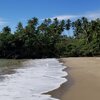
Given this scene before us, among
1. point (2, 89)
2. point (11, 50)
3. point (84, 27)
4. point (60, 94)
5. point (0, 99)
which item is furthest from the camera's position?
point (84, 27)

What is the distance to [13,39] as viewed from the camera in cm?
6538

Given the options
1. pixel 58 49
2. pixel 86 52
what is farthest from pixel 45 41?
pixel 86 52

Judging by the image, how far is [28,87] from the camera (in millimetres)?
14555

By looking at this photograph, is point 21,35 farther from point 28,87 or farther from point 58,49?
point 28,87

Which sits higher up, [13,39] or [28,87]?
[13,39]

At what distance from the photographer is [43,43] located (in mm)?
66875

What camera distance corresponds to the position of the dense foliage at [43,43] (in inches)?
2552

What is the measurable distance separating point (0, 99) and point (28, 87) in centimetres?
328

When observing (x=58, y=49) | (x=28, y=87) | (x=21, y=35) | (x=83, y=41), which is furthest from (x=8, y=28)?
(x=28, y=87)

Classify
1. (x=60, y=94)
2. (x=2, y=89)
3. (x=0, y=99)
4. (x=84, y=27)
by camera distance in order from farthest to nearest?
1. (x=84, y=27)
2. (x=2, y=89)
3. (x=60, y=94)
4. (x=0, y=99)

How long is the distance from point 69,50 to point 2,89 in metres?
56.7

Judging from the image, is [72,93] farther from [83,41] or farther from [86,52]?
[83,41]

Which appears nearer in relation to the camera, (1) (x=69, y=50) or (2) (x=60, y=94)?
(2) (x=60, y=94)

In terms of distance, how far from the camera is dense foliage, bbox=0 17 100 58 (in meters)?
64.8
